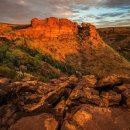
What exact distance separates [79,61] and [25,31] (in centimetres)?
1928

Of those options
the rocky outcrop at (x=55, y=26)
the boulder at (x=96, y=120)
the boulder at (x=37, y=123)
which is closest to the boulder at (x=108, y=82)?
the boulder at (x=96, y=120)

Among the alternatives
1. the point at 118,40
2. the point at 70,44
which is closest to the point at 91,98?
the point at 70,44

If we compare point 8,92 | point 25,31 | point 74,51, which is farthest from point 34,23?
point 8,92

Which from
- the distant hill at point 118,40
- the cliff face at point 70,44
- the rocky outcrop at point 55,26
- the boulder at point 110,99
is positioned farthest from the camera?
the distant hill at point 118,40

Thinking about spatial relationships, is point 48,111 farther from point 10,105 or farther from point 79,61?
point 79,61

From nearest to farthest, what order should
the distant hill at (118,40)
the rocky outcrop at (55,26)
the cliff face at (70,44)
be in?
the cliff face at (70,44) < the rocky outcrop at (55,26) < the distant hill at (118,40)

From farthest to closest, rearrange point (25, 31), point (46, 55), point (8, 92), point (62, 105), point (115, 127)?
point (25, 31) → point (46, 55) → point (8, 92) → point (62, 105) → point (115, 127)

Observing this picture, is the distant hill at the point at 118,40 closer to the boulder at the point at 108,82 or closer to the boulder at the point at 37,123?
the boulder at the point at 108,82

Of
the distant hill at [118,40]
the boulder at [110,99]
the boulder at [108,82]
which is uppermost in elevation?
the boulder at [108,82]

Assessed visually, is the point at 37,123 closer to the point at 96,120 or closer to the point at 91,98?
the point at 96,120

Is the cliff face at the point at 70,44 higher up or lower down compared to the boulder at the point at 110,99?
lower down

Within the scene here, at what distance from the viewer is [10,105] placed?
56.0 ft

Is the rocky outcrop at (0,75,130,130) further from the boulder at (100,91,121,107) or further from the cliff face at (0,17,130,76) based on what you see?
the cliff face at (0,17,130,76)

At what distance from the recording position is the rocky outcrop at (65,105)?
50.2 ft
